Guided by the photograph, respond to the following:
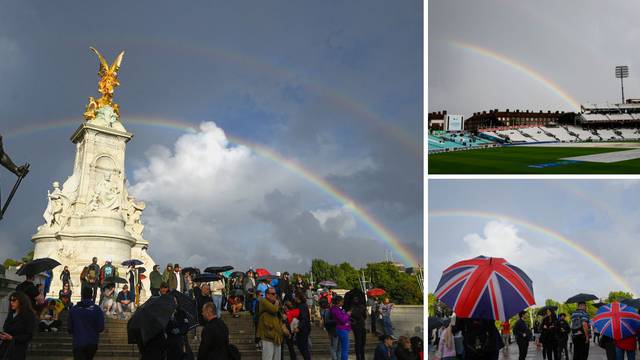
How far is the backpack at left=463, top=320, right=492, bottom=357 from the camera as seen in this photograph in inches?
317

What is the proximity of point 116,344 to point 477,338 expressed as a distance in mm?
11249

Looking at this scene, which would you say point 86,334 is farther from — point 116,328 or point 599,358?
point 599,358

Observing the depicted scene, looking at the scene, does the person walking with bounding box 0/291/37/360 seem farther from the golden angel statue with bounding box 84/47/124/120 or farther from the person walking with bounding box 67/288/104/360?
the golden angel statue with bounding box 84/47/124/120

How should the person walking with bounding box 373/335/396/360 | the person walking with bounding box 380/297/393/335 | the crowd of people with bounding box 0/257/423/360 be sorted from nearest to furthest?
the crowd of people with bounding box 0/257/423/360, the person walking with bounding box 373/335/396/360, the person walking with bounding box 380/297/393/335

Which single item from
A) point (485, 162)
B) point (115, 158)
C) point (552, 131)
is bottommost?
point (115, 158)

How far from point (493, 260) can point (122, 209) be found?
3610 centimetres

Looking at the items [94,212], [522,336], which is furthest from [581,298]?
[94,212]

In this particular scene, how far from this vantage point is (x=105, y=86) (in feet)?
149

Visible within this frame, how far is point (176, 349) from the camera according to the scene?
919 centimetres

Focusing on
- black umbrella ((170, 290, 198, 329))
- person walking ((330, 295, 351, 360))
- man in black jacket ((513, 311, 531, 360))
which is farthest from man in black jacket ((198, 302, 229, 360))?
man in black jacket ((513, 311, 531, 360))

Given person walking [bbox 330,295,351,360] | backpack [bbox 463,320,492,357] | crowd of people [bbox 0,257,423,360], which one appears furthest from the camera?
person walking [bbox 330,295,351,360]

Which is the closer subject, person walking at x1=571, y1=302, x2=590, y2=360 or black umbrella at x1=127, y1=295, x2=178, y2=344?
black umbrella at x1=127, y1=295, x2=178, y2=344

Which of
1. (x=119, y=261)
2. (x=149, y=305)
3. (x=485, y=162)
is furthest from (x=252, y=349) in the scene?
(x=485, y=162)

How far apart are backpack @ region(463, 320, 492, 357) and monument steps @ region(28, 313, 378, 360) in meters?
8.43
